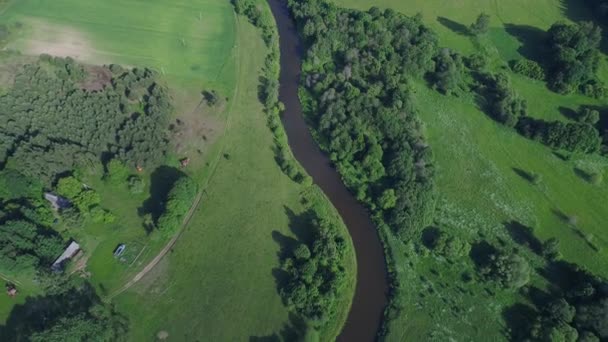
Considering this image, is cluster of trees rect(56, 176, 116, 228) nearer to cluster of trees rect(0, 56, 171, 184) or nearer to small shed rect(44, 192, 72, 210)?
small shed rect(44, 192, 72, 210)

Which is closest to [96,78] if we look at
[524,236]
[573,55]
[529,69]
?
[524,236]

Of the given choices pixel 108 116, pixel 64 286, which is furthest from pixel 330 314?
pixel 108 116

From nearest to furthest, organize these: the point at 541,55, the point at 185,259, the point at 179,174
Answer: the point at 185,259
the point at 179,174
the point at 541,55

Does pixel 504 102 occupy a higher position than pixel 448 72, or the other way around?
pixel 448 72

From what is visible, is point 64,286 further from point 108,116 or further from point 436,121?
point 436,121

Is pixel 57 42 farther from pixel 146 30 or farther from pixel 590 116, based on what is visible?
pixel 590 116

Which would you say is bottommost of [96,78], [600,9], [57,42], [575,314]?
[96,78]
